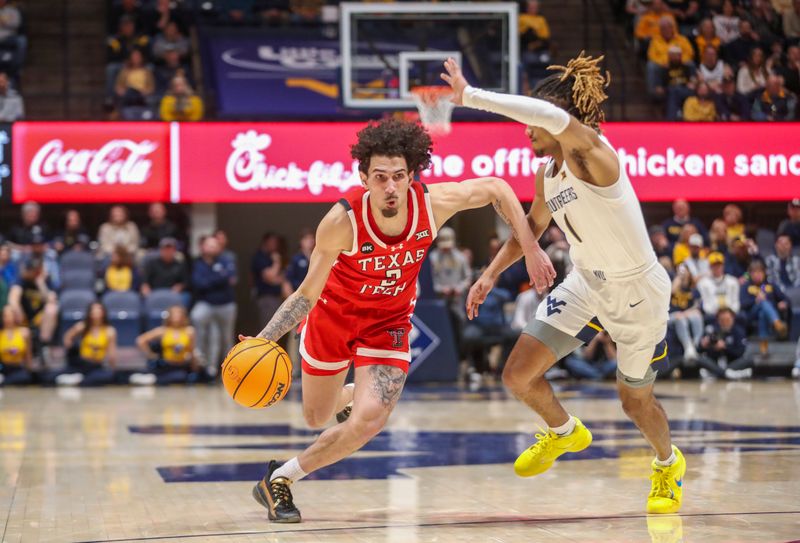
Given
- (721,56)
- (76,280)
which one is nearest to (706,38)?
(721,56)

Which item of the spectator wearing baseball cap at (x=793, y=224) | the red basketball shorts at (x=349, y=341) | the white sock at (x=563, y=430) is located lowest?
the white sock at (x=563, y=430)

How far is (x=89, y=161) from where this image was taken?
51.2ft

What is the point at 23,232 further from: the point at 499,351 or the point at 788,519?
the point at 788,519

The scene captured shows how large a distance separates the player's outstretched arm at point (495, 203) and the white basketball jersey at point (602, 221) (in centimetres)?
18

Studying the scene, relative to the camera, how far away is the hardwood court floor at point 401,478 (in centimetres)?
558

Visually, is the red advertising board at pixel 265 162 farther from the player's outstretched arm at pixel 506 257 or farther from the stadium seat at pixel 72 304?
the player's outstretched arm at pixel 506 257

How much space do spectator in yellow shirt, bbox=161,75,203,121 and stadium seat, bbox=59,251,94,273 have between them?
83.7 inches

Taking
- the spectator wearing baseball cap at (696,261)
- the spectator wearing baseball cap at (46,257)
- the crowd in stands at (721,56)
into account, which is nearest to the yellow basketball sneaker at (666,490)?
the spectator wearing baseball cap at (696,261)

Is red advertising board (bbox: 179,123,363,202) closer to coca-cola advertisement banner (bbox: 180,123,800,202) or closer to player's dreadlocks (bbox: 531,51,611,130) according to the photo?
coca-cola advertisement banner (bbox: 180,123,800,202)

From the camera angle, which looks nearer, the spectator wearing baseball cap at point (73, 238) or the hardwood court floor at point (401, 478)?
the hardwood court floor at point (401, 478)

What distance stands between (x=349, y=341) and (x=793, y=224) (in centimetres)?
1206

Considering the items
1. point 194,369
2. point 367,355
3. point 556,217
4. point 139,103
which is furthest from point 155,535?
point 139,103

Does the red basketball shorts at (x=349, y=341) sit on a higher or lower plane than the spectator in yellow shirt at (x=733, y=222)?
lower


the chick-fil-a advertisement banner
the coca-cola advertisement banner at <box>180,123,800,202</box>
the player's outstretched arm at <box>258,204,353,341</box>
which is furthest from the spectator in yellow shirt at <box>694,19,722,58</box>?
the player's outstretched arm at <box>258,204,353,341</box>
